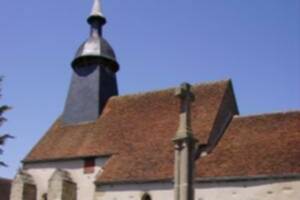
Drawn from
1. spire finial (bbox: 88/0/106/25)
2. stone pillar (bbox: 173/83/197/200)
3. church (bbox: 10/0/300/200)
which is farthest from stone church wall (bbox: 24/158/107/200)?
stone pillar (bbox: 173/83/197/200)

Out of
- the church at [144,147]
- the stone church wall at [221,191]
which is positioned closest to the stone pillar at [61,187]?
the church at [144,147]

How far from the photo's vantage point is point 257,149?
20672mm

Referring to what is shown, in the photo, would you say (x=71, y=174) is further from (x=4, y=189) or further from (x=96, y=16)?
(x=4, y=189)

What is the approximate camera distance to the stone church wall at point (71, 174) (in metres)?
23.2

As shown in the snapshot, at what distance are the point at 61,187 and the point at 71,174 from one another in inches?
59.4

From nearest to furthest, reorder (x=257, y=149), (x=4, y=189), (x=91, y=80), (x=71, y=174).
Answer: (x=257, y=149) < (x=71, y=174) < (x=91, y=80) < (x=4, y=189)

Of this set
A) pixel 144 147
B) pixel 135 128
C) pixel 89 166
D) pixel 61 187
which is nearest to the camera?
pixel 61 187

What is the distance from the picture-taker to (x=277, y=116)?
22688 millimetres

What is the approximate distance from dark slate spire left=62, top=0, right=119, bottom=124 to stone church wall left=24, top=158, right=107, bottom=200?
116 inches

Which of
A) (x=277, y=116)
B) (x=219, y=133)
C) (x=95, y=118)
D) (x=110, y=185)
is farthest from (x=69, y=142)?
(x=277, y=116)

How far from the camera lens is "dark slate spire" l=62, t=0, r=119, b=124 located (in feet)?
88.3

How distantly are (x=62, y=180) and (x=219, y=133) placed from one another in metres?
7.06

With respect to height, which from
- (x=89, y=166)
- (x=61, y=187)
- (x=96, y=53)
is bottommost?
(x=61, y=187)

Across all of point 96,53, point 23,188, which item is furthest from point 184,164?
point 96,53
